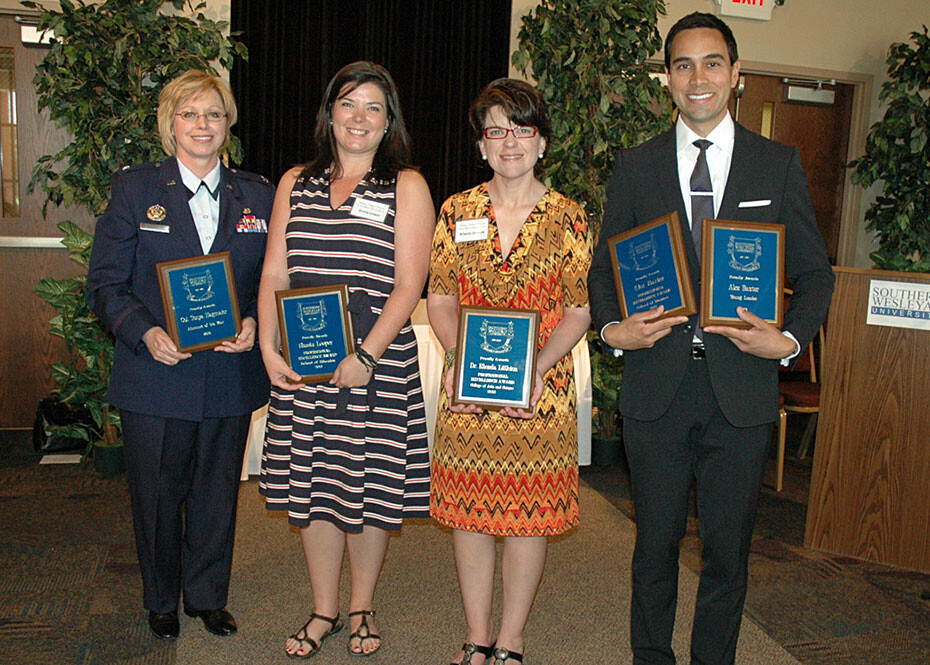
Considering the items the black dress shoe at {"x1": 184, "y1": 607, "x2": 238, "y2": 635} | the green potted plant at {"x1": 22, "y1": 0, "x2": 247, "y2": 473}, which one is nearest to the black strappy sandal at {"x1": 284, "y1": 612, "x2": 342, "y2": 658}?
the black dress shoe at {"x1": 184, "y1": 607, "x2": 238, "y2": 635}

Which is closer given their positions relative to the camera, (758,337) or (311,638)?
(758,337)

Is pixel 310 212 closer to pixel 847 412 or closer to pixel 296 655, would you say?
pixel 296 655

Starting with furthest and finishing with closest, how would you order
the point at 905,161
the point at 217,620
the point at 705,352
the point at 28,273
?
1. the point at 28,273
2. the point at 905,161
3. the point at 217,620
4. the point at 705,352

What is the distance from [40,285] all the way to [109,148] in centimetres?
85

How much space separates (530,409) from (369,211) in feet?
2.33

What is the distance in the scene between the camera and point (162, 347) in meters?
2.17

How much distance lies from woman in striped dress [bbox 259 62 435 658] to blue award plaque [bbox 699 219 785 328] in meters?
0.84

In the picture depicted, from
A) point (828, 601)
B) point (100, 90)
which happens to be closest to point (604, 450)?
point (828, 601)

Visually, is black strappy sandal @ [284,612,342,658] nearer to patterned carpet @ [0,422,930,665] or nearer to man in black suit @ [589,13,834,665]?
patterned carpet @ [0,422,930,665]

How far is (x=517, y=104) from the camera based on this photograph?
1.98 metres

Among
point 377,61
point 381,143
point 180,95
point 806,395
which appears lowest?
point 806,395

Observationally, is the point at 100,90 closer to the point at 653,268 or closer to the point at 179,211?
the point at 179,211

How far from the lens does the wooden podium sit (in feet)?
10.4

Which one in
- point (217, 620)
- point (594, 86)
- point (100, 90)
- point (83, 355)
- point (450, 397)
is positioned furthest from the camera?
point (594, 86)
